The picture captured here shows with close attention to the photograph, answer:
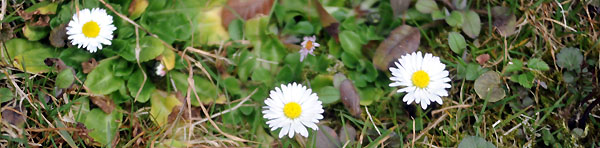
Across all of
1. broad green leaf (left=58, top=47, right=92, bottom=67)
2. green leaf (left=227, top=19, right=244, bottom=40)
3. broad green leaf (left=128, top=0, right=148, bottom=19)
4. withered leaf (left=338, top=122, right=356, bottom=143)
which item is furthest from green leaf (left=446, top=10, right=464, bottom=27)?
broad green leaf (left=58, top=47, right=92, bottom=67)

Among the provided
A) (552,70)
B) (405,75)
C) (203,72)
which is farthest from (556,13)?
(203,72)

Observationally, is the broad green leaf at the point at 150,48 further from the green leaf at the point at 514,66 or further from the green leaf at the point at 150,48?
the green leaf at the point at 514,66

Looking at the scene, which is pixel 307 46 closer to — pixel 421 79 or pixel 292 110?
pixel 292 110

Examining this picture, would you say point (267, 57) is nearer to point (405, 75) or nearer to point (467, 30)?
point (405, 75)

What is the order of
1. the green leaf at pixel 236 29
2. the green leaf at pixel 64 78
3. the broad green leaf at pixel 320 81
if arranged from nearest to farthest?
the green leaf at pixel 64 78, the broad green leaf at pixel 320 81, the green leaf at pixel 236 29

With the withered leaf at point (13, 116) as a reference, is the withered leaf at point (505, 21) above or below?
below

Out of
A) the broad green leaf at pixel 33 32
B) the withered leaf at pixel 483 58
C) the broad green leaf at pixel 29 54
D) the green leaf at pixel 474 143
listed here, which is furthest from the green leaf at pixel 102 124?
the withered leaf at pixel 483 58
